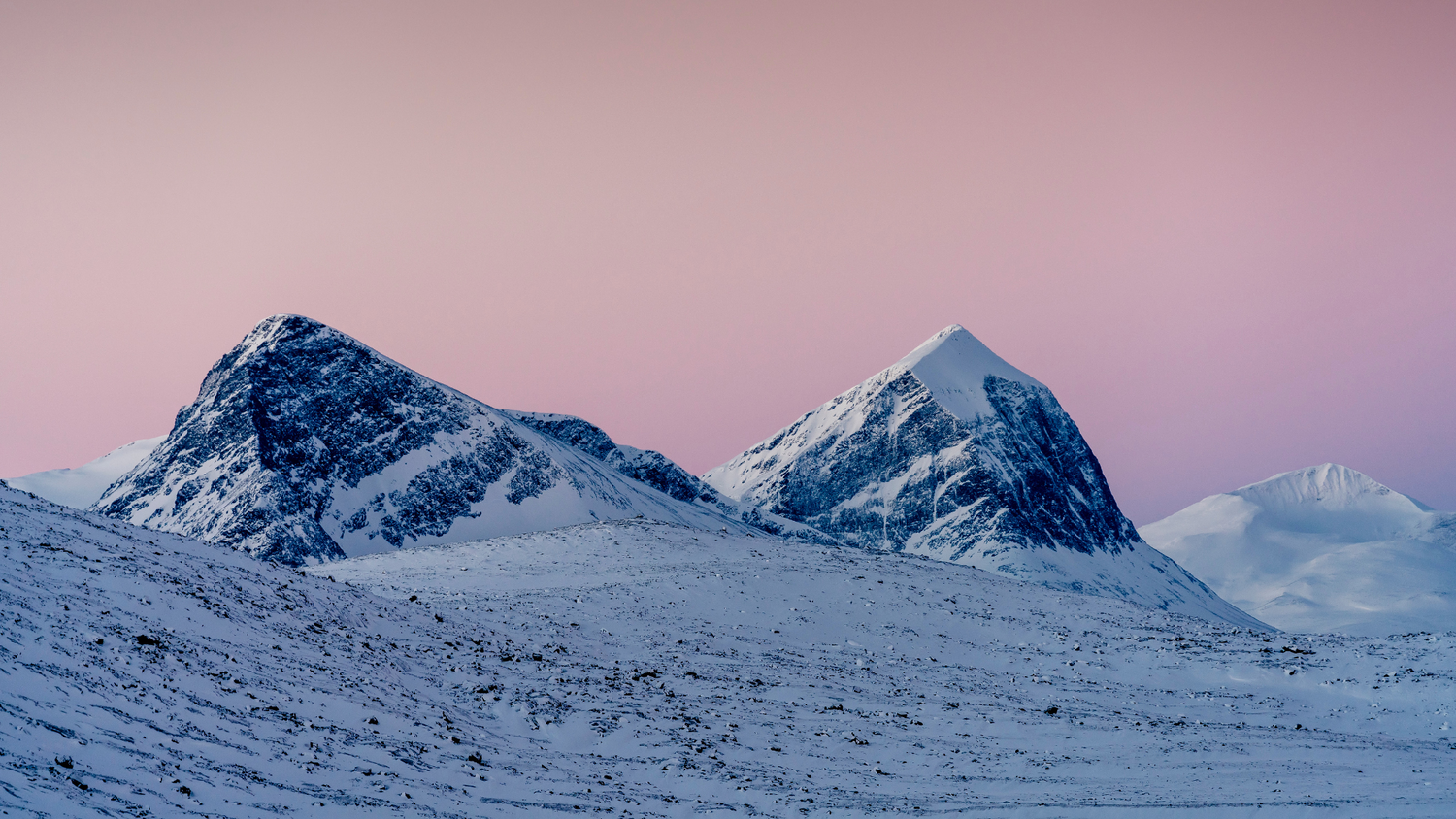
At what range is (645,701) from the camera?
72.4 feet

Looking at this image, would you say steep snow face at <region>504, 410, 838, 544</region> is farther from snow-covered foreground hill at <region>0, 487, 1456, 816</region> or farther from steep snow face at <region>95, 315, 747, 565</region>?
snow-covered foreground hill at <region>0, 487, 1456, 816</region>

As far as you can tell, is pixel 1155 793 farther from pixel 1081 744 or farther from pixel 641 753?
pixel 641 753

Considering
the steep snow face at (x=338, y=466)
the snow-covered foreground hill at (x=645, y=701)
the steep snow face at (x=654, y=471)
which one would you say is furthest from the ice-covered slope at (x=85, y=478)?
the snow-covered foreground hill at (x=645, y=701)

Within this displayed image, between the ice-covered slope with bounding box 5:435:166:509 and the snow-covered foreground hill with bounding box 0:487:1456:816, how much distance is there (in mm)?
110660

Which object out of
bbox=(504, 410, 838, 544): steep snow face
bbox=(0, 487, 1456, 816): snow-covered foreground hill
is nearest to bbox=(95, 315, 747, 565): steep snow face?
bbox=(504, 410, 838, 544): steep snow face

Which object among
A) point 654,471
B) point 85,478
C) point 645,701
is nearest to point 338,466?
point 654,471

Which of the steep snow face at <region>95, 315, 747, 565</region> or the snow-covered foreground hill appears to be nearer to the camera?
the snow-covered foreground hill

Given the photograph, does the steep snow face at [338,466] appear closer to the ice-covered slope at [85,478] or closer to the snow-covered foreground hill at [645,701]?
the ice-covered slope at [85,478]

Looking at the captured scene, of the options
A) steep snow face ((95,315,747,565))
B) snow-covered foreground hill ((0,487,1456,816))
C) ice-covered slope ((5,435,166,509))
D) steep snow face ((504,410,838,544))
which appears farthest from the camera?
steep snow face ((504,410,838,544))

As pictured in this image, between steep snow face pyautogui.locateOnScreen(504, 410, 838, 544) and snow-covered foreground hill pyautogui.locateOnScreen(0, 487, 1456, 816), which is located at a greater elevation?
steep snow face pyautogui.locateOnScreen(504, 410, 838, 544)

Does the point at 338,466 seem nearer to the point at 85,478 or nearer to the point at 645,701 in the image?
the point at 85,478

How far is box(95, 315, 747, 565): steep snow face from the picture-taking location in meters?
83.7

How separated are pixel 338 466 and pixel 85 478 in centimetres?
6668

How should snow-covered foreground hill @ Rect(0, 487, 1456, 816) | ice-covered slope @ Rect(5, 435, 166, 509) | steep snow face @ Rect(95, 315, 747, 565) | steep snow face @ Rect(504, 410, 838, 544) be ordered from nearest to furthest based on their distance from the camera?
snow-covered foreground hill @ Rect(0, 487, 1456, 816) < steep snow face @ Rect(95, 315, 747, 565) < ice-covered slope @ Rect(5, 435, 166, 509) < steep snow face @ Rect(504, 410, 838, 544)
